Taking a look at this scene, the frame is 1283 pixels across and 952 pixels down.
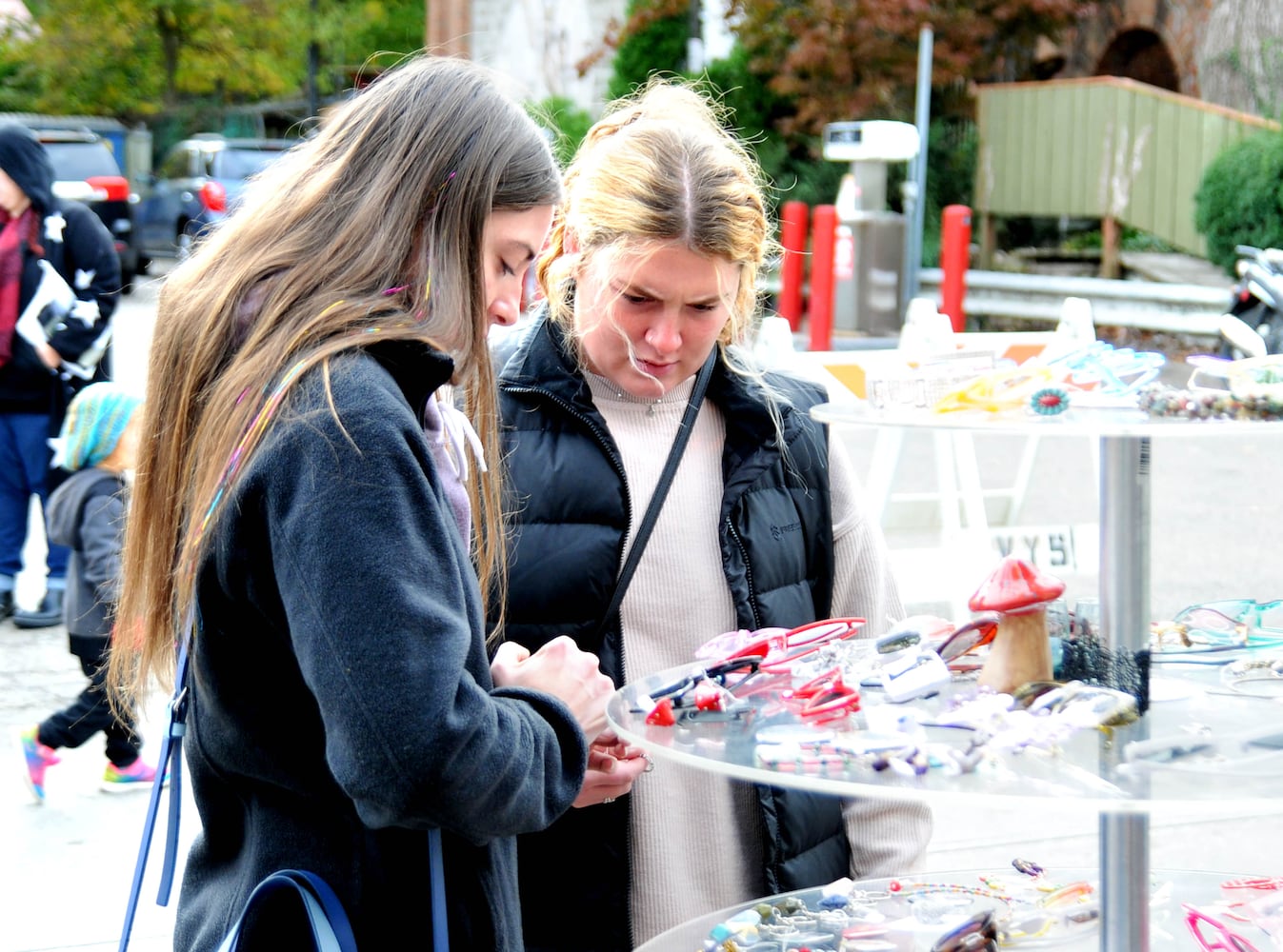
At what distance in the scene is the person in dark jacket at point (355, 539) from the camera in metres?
1.46

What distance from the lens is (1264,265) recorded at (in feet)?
27.8

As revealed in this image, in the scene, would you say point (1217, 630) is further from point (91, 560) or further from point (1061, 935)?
point (91, 560)

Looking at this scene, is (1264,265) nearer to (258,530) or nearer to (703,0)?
(258,530)

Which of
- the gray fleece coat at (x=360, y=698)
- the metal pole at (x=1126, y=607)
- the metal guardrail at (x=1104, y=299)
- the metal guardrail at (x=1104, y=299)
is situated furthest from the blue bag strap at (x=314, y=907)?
the metal guardrail at (x=1104, y=299)

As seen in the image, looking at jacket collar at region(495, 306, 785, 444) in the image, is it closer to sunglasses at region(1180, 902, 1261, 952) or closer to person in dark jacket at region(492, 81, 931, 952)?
person in dark jacket at region(492, 81, 931, 952)

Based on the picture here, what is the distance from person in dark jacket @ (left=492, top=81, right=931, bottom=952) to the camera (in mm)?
2260

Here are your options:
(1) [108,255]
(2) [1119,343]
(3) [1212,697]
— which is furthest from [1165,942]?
(2) [1119,343]

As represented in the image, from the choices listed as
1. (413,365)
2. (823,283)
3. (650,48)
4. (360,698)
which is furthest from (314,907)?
(650,48)

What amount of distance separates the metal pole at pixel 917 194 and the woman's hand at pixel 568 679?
11796mm

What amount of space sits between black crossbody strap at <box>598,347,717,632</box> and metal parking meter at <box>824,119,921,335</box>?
11.6 meters

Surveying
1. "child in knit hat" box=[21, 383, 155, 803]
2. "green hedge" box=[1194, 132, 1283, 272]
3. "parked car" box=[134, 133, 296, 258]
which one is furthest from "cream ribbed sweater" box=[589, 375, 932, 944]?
"parked car" box=[134, 133, 296, 258]

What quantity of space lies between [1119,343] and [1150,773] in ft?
45.0

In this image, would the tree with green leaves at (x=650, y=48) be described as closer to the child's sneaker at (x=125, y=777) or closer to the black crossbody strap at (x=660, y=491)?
the child's sneaker at (x=125, y=777)

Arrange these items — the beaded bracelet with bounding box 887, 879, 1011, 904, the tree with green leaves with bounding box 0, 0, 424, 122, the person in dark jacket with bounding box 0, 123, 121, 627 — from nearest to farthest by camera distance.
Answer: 1. the beaded bracelet with bounding box 887, 879, 1011, 904
2. the person in dark jacket with bounding box 0, 123, 121, 627
3. the tree with green leaves with bounding box 0, 0, 424, 122
